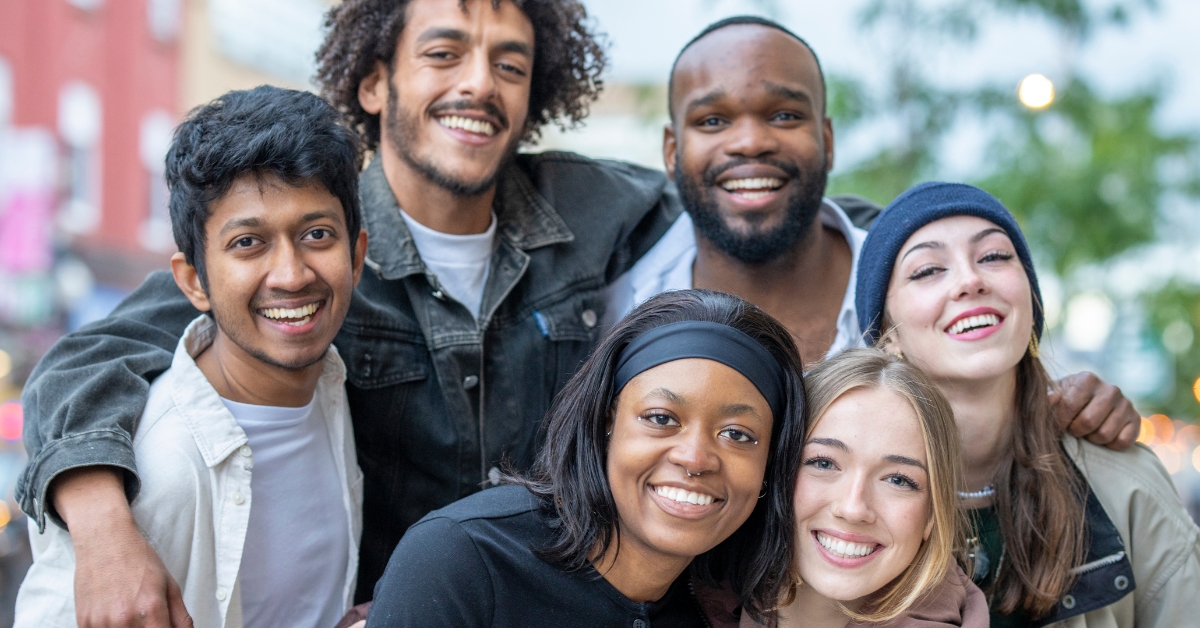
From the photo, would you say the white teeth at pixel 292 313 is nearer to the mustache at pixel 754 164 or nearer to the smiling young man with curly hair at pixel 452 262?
the smiling young man with curly hair at pixel 452 262

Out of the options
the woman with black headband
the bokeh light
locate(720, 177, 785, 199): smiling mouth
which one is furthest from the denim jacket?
the bokeh light

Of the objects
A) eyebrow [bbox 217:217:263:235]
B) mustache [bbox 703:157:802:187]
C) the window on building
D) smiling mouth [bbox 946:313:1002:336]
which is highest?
the window on building

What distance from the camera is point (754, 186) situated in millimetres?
3811

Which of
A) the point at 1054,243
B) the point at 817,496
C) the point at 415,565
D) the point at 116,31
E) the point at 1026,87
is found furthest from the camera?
the point at 116,31

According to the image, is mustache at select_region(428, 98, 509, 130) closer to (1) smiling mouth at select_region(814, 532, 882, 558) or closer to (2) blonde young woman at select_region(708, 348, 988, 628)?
(2) blonde young woman at select_region(708, 348, 988, 628)

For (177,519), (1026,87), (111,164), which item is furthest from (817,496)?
(111,164)

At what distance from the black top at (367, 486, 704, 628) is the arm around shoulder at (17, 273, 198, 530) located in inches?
31.1

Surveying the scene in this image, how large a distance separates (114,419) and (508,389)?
1.31 m

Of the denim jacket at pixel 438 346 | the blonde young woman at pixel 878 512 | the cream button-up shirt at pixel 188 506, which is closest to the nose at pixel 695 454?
the blonde young woman at pixel 878 512

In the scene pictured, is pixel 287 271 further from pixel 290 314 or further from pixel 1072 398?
pixel 1072 398

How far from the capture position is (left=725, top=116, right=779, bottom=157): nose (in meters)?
3.75

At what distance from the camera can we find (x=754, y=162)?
3.78 m

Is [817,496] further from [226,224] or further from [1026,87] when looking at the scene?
[1026,87]

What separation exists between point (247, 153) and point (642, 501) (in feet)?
4.60
